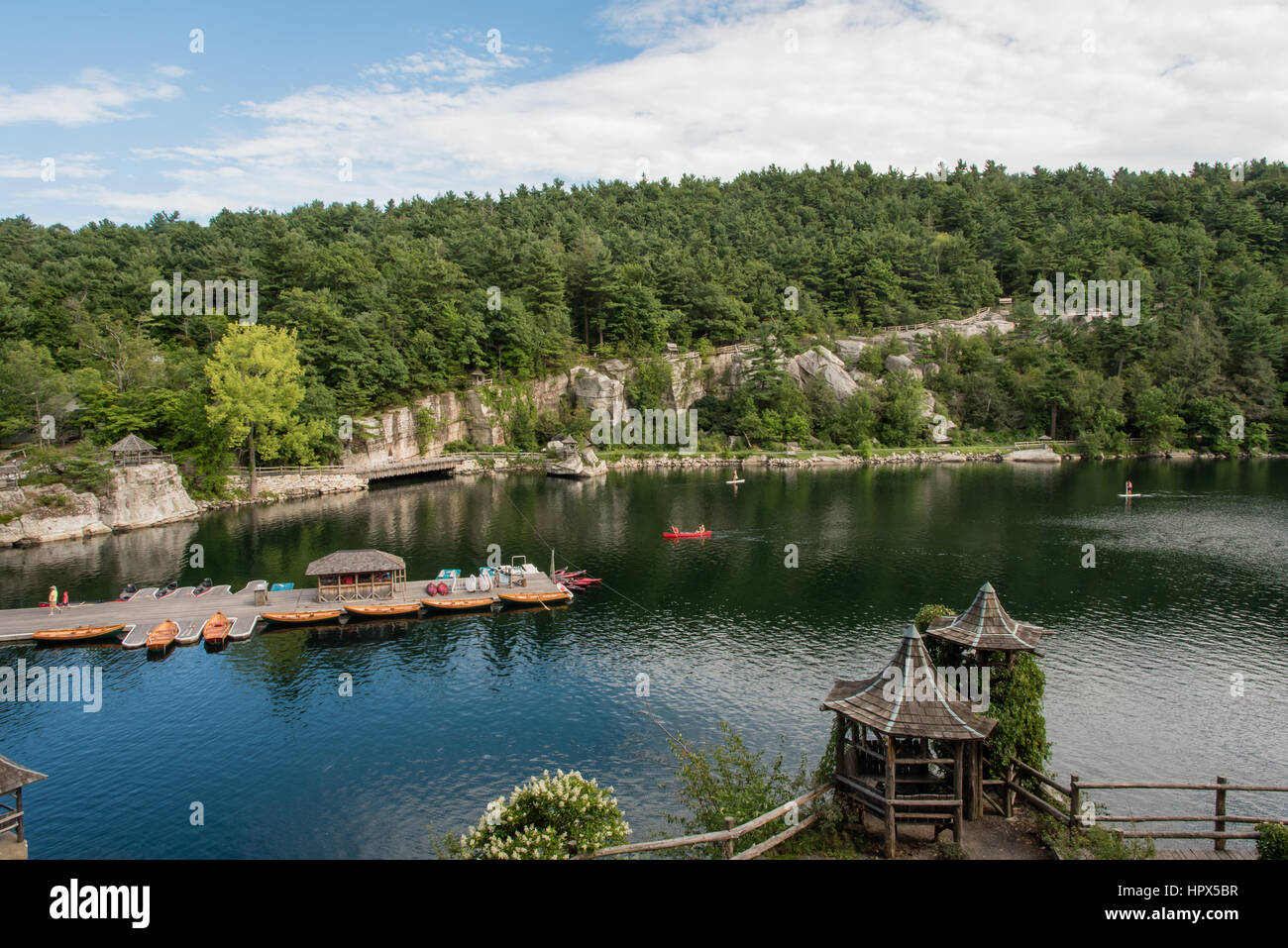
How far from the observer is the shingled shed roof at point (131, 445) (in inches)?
2145

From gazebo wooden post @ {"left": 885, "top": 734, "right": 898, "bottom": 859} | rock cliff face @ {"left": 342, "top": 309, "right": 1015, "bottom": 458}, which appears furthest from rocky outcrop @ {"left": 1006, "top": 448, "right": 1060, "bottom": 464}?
gazebo wooden post @ {"left": 885, "top": 734, "right": 898, "bottom": 859}

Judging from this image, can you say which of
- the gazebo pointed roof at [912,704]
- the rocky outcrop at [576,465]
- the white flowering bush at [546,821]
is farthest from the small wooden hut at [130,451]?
the gazebo pointed roof at [912,704]

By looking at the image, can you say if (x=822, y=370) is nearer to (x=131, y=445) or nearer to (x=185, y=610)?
(x=131, y=445)

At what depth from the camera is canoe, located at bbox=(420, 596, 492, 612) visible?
1426 inches

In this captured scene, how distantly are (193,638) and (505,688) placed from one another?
14538 millimetres

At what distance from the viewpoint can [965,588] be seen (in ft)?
126

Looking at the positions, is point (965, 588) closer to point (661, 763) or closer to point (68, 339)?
point (661, 763)

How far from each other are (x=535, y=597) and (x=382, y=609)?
276 inches

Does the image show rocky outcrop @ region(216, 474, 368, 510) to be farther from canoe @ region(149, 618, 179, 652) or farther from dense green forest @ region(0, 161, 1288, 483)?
canoe @ region(149, 618, 179, 652)

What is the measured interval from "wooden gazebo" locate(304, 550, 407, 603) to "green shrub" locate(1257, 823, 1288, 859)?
3276cm

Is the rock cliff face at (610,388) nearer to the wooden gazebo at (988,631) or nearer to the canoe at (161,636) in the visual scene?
the canoe at (161,636)

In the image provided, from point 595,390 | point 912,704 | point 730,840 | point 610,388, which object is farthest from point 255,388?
point 912,704

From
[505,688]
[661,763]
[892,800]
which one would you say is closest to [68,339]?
[505,688]

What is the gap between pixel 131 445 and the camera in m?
55.1
